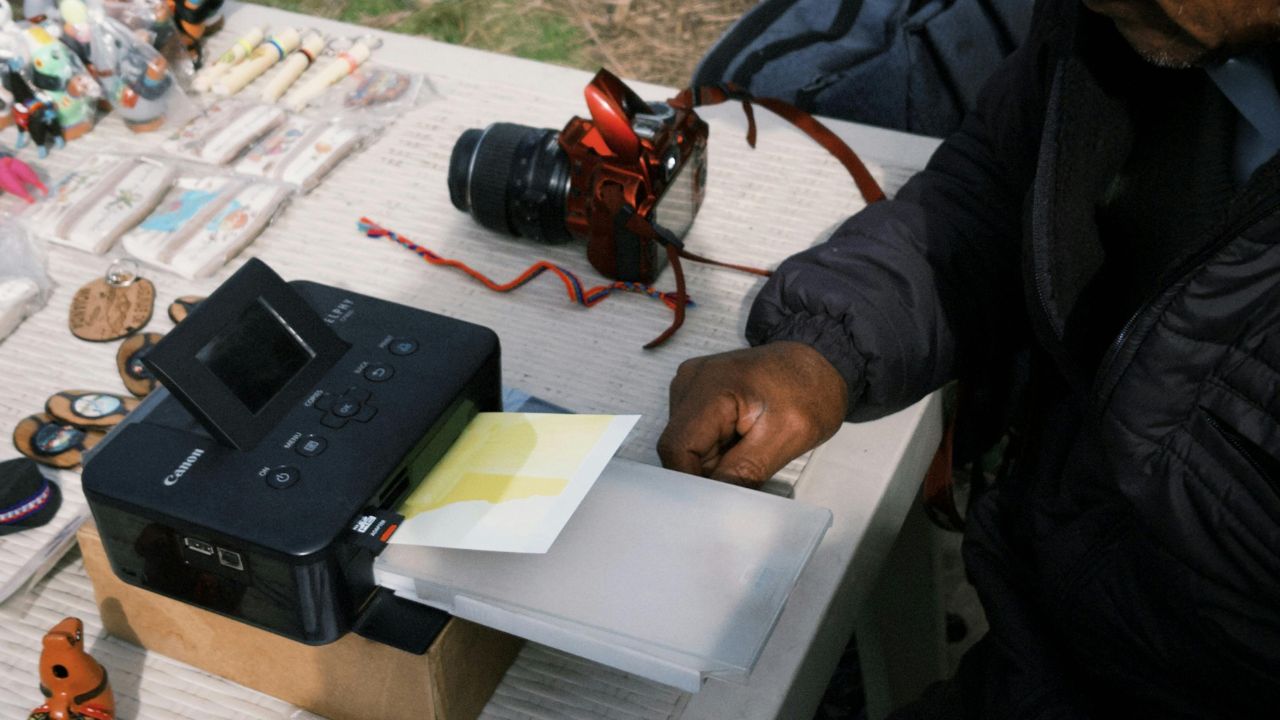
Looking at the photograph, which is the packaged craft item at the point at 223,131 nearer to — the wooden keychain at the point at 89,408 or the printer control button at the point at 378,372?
the wooden keychain at the point at 89,408

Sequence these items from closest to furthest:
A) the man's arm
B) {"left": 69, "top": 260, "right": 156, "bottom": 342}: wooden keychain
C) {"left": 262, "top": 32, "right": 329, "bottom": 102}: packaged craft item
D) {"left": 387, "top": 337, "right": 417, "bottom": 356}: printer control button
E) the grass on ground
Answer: {"left": 387, "top": 337, "right": 417, "bottom": 356}: printer control button < the man's arm < {"left": 69, "top": 260, "right": 156, "bottom": 342}: wooden keychain < {"left": 262, "top": 32, "right": 329, "bottom": 102}: packaged craft item < the grass on ground

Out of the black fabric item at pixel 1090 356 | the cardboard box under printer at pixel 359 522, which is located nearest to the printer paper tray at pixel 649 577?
the cardboard box under printer at pixel 359 522

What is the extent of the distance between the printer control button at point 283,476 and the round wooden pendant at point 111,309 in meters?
0.38

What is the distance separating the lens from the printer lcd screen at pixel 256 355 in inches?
25.2

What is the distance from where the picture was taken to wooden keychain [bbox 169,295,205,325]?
3.04 feet

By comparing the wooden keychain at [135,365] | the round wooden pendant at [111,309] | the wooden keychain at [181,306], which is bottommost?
the wooden keychain at [135,365]

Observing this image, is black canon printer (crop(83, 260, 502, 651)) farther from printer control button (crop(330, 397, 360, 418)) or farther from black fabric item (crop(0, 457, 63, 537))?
black fabric item (crop(0, 457, 63, 537))

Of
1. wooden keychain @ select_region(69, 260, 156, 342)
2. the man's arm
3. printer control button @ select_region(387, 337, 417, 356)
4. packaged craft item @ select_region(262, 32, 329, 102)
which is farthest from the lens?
packaged craft item @ select_region(262, 32, 329, 102)

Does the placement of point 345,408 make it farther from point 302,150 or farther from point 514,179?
point 302,150

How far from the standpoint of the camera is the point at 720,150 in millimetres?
1154

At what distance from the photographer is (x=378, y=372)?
2.23 ft

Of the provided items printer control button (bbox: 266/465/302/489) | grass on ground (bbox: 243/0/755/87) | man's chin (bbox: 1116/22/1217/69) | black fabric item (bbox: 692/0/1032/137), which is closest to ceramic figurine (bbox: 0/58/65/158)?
printer control button (bbox: 266/465/302/489)

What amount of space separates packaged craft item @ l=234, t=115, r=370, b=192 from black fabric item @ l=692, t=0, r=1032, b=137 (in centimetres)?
56

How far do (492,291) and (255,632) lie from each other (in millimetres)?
404
